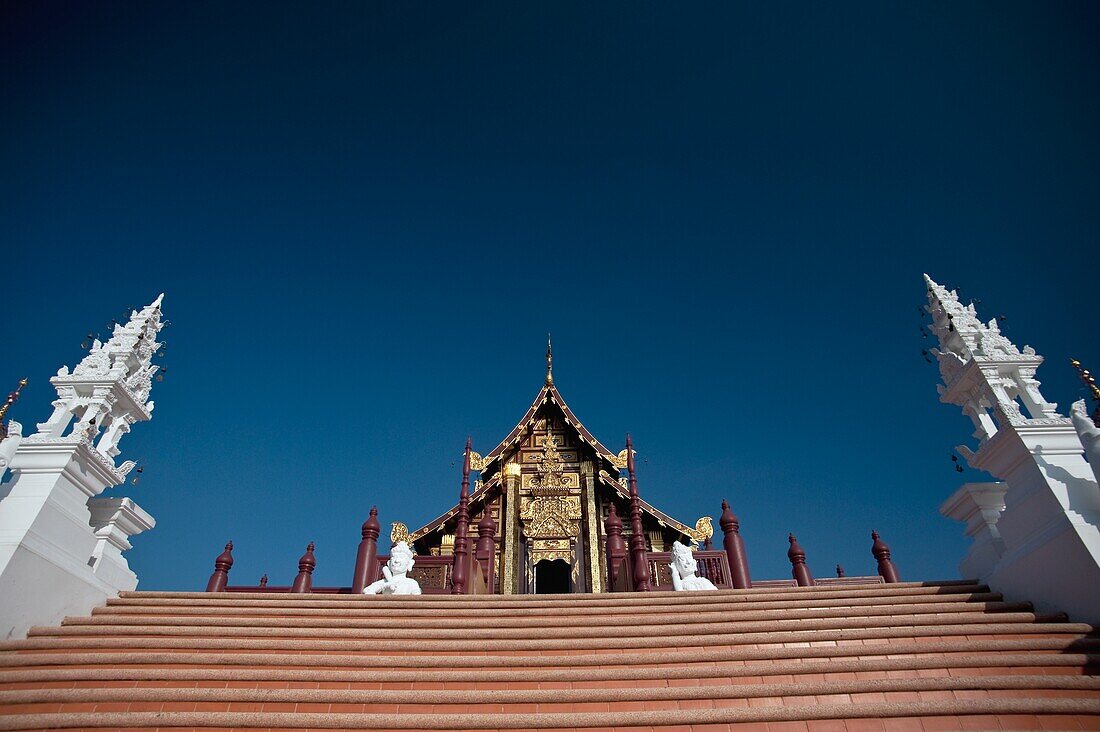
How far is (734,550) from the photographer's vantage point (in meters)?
9.56

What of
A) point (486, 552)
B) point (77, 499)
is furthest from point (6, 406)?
point (486, 552)

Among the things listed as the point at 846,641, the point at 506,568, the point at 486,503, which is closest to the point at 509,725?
the point at 846,641

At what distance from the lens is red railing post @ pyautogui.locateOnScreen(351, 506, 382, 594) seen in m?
9.35

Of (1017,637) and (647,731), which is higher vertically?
(1017,637)

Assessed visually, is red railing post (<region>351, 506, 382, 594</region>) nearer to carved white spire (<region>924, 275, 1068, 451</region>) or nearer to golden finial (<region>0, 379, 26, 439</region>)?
golden finial (<region>0, 379, 26, 439</region>)

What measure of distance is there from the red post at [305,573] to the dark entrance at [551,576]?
264 inches

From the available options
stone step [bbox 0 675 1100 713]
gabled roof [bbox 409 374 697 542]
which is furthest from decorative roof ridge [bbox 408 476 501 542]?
stone step [bbox 0 675 1100 713]

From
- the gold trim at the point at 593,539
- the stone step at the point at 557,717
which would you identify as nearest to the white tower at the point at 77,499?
the stone step at the point at 557,717

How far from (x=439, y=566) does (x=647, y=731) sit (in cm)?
676

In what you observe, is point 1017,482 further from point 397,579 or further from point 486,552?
point 486,552

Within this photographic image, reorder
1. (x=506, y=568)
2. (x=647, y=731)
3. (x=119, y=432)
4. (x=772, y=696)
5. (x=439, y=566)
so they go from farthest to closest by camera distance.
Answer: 1. (x=506, y=568)
2. (x=439, y=566)
3. (x=119, y=432)
4. (x=772, y=696)
5. (x=647, y=731)

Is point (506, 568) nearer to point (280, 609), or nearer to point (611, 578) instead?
point (611, 578)

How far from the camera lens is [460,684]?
4.18m

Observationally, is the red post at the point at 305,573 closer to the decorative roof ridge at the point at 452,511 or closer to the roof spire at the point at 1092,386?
the decorative roof ridge at the point at 452,511
